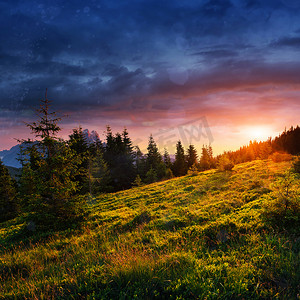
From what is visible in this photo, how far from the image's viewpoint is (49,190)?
9438mm

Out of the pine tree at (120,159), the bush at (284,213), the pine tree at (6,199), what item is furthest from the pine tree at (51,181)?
the pine tree at (120,159)

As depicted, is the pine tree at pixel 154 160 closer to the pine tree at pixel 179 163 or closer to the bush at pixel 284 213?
the pine tree at pixel 179 163

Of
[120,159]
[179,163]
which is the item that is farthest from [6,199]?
[179,163]

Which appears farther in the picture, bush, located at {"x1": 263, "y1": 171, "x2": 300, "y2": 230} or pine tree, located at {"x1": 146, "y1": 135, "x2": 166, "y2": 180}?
pine tree, located at {"x1": 146, "y1": 135, "x2": 166, "y2": 180}

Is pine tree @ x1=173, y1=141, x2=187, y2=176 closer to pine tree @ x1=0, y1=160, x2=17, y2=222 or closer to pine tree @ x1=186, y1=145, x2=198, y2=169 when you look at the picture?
pine tree @ x1=186, y1=145, x2=198, y2=169

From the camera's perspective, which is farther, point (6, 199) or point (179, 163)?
point (179, 163)

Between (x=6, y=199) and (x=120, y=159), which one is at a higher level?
(x=120, y=159)

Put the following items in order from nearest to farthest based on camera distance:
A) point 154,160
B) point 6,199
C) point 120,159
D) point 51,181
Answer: point 51,181 < point 6,199 < point 120,159 < point 154,160

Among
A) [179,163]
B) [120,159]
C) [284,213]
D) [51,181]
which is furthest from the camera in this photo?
[179,163]

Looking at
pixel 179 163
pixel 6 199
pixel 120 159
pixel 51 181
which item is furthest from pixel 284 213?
pixel 179 163

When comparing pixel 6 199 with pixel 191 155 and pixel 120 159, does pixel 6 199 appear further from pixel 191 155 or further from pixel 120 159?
pixel 191 155

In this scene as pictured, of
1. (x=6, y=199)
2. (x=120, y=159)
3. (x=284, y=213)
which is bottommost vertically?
(x=6, y=199)

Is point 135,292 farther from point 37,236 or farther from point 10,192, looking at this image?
point 10,192

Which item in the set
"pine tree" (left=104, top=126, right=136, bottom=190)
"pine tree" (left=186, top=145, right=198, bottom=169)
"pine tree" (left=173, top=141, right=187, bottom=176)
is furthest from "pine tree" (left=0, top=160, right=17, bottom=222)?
"pine tree" (left=186, top=145, right=198, bottom=169)
